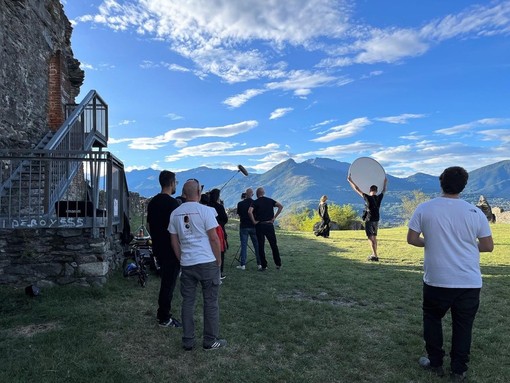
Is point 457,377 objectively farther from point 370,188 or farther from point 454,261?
point 370,188

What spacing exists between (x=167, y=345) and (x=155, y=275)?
3.76m

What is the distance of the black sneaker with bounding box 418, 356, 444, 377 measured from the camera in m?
3.74

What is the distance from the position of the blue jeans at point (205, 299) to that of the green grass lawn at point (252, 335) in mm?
181

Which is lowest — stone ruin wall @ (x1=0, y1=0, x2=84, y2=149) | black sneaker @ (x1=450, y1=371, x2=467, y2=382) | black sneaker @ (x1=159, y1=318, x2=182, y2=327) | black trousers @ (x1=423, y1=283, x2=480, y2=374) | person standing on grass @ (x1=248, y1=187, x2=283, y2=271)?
black sneaker @ (x1=450, y1=371, x2=467, y2=382)

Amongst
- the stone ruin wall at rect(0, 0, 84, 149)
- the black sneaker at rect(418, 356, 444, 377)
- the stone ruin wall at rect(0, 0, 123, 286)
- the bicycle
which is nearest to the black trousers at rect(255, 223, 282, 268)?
the bicycle

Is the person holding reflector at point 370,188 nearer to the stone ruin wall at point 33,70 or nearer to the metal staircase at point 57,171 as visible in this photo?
the metal staircase at point 57,171

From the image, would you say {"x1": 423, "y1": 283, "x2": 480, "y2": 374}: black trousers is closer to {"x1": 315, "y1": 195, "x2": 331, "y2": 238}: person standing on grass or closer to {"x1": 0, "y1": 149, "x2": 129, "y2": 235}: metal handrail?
{"x1": 0, "y1": 149, "x2": 129, "y2": 235}: metal handrail

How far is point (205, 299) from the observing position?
Answer: 4340 mm

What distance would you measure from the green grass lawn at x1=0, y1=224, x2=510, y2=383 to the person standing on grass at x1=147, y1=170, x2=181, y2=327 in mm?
242

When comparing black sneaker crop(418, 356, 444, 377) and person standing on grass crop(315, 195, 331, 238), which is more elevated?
person standing on grass crop(315, 195, 331, 238)

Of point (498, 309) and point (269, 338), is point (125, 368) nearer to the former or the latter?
point (269, 338)

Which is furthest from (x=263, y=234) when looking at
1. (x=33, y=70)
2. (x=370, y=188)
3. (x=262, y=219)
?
(x=33, y=70)

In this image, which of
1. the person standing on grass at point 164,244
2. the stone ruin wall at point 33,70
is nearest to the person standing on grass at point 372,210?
the person standing on grass at point 164,244

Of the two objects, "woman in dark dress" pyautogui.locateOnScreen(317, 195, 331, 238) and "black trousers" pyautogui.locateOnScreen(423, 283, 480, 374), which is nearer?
"black trousers" pyautogui.locateOnScreen(423, 283, 480, 374)
